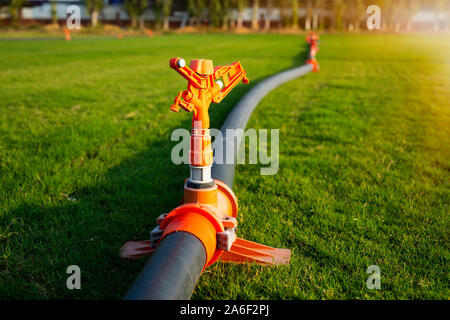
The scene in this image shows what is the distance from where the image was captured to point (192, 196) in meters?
2.11

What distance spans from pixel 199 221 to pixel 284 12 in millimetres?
61146

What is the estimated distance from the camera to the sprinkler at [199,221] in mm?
1704

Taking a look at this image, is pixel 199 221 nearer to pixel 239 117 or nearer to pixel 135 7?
pixel 239 117

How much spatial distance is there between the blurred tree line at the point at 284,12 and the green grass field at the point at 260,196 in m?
50.3

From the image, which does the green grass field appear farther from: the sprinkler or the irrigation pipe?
the irrigation pipe

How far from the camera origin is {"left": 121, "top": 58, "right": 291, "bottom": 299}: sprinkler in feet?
5.59

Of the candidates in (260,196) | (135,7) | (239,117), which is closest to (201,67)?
(260,196)

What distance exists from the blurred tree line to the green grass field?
50254 mm

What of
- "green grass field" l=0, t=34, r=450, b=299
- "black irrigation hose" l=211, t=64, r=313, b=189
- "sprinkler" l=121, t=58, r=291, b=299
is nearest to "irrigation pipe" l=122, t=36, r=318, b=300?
"sprinkler" l=121, t=58, r=291, b=299

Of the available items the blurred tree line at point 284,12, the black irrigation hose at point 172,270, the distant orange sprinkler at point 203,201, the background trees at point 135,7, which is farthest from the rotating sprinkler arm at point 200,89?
the background trees at point 135,7

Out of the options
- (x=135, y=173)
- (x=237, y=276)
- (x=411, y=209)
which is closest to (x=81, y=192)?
(x=135, y=173)

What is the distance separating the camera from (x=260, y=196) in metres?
3.11
